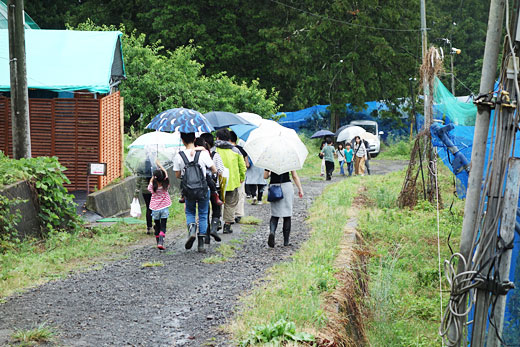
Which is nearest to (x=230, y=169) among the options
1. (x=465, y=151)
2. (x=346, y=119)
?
(x=465, y=151)

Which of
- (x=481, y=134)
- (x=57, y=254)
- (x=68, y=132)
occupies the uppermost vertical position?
(x=481, y=134)

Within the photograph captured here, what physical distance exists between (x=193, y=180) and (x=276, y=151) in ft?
4.48

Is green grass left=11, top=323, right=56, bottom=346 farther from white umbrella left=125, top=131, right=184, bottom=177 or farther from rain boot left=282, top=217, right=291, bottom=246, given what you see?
white umbrella left=125, top=131, right=184, bottom=177

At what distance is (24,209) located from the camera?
10992 mm

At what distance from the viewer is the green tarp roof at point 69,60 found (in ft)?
49.8

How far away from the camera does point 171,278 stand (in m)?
8.77

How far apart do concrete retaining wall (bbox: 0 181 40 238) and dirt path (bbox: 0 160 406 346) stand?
5.96ft

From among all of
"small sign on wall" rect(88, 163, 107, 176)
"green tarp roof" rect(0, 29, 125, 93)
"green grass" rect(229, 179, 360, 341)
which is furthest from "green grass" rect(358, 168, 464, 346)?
"green tarp roof" rect(0, 29, 125, 93)

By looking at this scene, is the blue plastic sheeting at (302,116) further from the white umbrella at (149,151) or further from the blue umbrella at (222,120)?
the white umbrella at (149,151)

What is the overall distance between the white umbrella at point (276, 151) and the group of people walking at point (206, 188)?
1.05 feet

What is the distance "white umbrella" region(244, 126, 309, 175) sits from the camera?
34.2ft

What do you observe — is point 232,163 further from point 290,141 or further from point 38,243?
point 38,243

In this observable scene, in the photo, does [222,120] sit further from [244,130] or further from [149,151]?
[149,151]

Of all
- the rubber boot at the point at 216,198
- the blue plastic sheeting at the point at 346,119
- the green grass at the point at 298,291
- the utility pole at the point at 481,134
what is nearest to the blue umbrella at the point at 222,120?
the rubber boot at the point at 216,198
